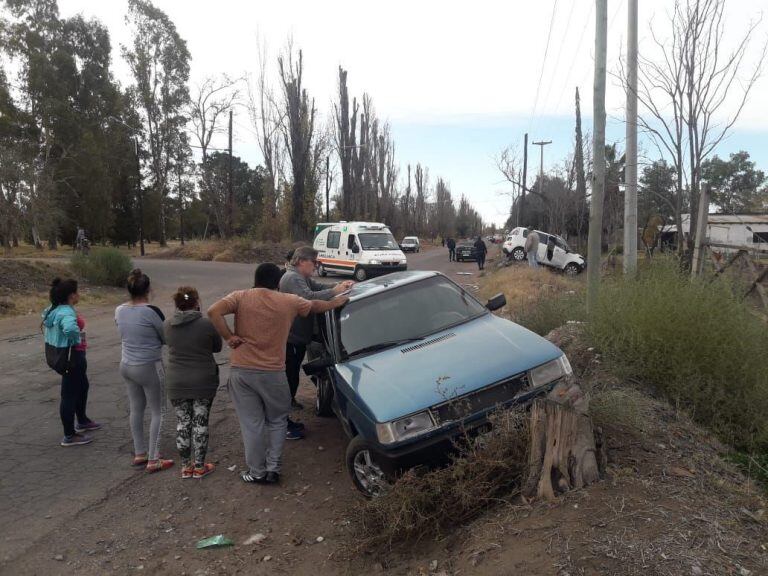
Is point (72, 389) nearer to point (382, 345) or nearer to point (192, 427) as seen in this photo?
point (192, 427)

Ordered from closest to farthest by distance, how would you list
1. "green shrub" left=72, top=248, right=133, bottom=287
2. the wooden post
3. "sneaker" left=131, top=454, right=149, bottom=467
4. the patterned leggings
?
the patterned leggings → "sneaker" left=131, top=454, right=149, bottom=467 → the wooden post → "green shrub" left=72, top=248, right=133, bottom=287

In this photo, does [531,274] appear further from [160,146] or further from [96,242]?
[96,242]

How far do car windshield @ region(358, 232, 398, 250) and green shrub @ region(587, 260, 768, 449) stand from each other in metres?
16.2

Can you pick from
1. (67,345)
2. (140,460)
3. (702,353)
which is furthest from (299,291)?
(702,353)

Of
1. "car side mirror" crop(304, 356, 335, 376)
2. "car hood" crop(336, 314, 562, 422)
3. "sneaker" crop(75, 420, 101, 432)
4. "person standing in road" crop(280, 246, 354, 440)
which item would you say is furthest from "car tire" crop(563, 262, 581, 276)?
"sneaker" crop(75, 420, 101, 432)

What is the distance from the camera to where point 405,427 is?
3805 mm

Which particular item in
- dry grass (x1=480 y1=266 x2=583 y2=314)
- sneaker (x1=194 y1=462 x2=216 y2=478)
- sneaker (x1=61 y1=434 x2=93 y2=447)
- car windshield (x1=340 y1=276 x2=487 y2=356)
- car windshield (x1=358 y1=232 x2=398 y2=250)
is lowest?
sneaker (x1=194 y1=462 x2=216 y2=478)

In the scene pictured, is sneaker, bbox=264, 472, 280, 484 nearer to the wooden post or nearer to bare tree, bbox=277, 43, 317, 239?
the wooden post

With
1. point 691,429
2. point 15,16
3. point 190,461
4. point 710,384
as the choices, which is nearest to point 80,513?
point 190,461

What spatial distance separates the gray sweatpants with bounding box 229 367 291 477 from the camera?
176 inches

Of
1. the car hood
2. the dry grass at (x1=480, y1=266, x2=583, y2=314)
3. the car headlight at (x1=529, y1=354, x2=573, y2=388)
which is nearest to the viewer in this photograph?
the car hood

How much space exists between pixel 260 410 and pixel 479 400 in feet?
5.80

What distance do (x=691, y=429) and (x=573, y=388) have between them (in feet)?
5.26

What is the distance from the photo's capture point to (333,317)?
532 centimetres
